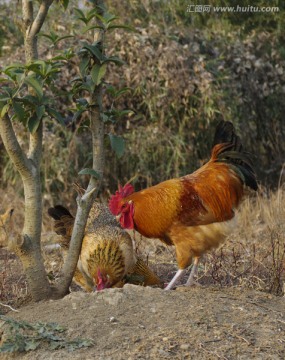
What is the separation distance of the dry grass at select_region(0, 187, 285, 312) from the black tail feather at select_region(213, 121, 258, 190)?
1.65 feet

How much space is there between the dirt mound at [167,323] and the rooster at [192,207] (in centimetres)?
75

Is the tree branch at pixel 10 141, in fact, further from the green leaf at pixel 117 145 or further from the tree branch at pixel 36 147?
the green leaf at pixel 117 145

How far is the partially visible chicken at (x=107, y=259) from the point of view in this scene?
4938 mm

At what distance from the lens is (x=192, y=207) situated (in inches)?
209

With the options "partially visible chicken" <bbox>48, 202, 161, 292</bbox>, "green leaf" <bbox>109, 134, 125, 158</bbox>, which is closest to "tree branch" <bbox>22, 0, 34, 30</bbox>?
"green leaf" <bbox>109, 134, 125, 158</bbox>

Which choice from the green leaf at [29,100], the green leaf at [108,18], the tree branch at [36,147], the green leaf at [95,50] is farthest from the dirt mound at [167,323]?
the green leaf at [108,18]

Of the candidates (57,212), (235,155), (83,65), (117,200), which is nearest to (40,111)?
(83,65)

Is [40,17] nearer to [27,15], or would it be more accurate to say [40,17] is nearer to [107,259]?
[27,15]

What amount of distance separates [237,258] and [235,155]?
3.33ft

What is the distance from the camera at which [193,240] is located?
5191mm

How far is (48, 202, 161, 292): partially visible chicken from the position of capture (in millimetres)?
4938

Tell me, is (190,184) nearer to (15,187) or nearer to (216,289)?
(216,289)

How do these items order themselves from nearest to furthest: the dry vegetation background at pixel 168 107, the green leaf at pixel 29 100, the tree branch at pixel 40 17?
the green leaf at pixel 29 100, the tree branch at pixel 40 17, the dry vegetation background at pixel 168 107

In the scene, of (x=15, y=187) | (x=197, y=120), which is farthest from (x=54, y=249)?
(x=197, y=120)
